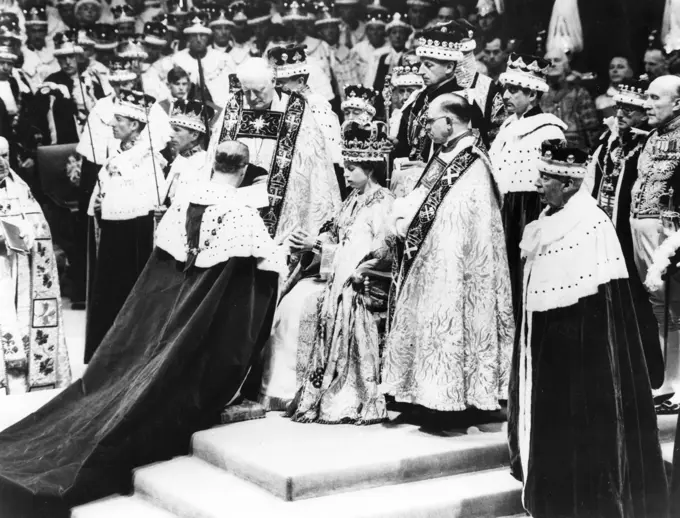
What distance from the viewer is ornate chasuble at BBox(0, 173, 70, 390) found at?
9039 millimetres

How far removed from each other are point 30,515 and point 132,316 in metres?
1.50

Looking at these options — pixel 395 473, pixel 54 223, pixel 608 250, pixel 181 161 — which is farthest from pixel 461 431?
pixel 54 223

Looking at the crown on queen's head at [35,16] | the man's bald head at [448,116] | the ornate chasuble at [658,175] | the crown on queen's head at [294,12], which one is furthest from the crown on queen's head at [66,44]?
the ornate chasuble at [658,175]

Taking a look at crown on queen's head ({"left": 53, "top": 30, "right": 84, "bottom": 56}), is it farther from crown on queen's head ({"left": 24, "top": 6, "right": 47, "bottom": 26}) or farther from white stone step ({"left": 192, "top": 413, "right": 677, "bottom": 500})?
white stone step ({"left": 192, "top": 413, "right": 677, "bottom": 500})

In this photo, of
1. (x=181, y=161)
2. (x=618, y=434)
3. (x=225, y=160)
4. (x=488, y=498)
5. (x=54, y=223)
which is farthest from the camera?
(x=54, y=223)

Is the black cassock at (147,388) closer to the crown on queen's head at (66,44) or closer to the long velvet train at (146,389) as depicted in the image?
the long velvet train at (146,389)

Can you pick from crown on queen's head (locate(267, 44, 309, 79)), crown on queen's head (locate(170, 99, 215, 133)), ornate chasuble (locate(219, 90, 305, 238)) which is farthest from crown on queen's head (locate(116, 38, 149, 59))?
ornate chasuble (locate(219, 90, 305, 238))

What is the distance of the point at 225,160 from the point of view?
7.44 m

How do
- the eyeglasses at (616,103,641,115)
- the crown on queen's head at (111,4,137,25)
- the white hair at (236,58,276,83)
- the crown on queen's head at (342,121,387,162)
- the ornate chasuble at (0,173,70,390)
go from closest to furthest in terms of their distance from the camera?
the crown on queen's head at (342,121,387,162) < the eyeglasses at (616,103,641,115) < the white hair at (236,58,276,83) < the ornate chasuble at (0,173,70,390) < the crown on queen's head at (111,4,137,25)

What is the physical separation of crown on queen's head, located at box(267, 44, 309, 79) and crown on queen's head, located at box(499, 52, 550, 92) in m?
1.96

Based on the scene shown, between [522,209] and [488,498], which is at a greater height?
[522,209]

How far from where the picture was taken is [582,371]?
5.81 meters

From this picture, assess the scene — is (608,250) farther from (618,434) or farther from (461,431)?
(461,431)

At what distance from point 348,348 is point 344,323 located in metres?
0.14
